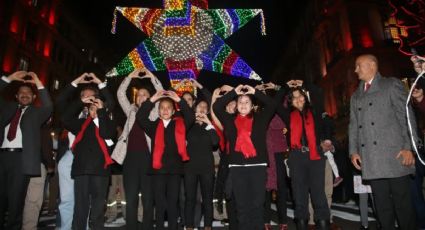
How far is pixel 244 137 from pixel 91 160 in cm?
243

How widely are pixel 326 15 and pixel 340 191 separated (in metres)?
23.3

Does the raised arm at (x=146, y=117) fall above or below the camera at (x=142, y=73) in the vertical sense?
below

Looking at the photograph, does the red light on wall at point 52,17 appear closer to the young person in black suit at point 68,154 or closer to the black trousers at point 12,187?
the young person in black suit at point 68,154

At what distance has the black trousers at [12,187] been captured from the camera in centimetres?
480

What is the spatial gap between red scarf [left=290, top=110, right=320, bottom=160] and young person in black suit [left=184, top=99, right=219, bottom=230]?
134cm

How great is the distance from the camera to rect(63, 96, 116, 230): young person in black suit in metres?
4.82

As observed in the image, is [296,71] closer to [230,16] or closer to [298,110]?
[230,16]

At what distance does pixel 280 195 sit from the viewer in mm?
5762

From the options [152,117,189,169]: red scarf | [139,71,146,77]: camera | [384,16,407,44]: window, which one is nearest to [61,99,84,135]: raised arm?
[139,71,146,77]: camera

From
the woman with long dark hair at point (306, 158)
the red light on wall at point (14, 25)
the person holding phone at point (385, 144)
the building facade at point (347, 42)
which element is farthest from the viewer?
the red light on wall at point (14, 25)

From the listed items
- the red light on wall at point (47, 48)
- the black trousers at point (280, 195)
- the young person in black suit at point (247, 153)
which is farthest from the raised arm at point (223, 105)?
the red light on wall at point (47, 48)

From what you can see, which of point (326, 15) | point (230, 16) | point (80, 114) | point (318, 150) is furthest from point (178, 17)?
point (326, 15)

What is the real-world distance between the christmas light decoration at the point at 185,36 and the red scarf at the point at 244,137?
4208 mm

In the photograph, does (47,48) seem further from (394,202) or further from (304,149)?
(394,202)
